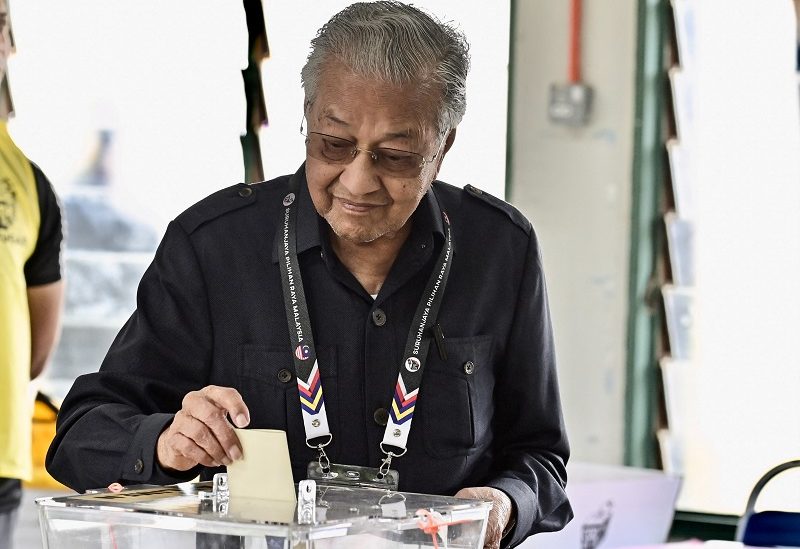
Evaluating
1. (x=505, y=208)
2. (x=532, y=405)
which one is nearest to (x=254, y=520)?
(x=532, y=405)

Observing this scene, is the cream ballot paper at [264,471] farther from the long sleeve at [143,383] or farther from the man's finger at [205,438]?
the long sleeve at [143,383]

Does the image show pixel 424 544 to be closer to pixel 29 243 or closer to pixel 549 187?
pixel 29 243

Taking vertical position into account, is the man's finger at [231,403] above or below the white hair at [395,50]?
below

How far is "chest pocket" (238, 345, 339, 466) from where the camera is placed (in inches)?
66.5

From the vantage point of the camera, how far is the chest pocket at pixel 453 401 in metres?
1.72

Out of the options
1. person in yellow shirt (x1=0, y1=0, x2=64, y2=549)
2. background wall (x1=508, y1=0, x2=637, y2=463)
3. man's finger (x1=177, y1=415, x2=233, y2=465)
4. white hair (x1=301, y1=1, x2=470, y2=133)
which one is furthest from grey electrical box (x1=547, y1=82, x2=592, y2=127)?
man's finger (x1=177, y1=415, x2=233, y2=465)

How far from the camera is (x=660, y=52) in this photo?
4445 mm

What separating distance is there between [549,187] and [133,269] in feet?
4.99

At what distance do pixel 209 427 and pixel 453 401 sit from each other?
1.49 feet

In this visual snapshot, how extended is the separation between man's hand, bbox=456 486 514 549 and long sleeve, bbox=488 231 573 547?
150 mm

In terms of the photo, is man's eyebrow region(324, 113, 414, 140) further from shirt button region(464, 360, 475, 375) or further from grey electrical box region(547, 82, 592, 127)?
grey electrical box region(547, 82, 592, 127)

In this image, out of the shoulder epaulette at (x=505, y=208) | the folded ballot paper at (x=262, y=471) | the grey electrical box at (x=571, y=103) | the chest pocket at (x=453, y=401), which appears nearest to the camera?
the folded ballot paper at (x=262, y=471)

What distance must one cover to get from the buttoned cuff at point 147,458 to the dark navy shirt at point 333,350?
3.4 inches

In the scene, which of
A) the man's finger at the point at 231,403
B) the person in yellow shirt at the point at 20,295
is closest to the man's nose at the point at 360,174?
the man's finger at the point at 231,403
